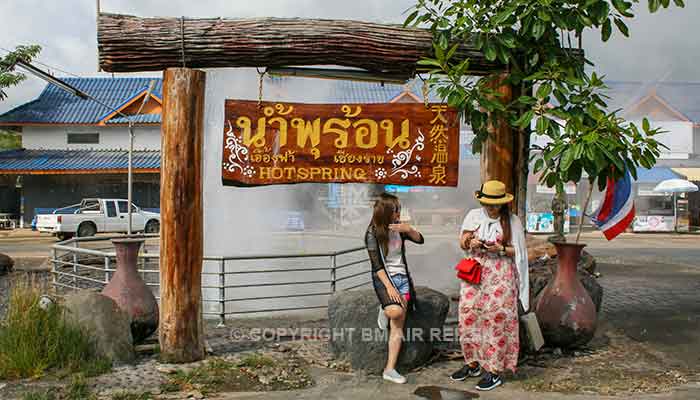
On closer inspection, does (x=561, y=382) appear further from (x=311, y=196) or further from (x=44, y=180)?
(x=44, y=180)

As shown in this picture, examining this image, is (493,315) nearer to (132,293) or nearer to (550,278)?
(550,278)

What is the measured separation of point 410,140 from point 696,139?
34.6 metres

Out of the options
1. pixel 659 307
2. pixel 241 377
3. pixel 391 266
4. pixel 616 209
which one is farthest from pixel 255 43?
pixel 659 307

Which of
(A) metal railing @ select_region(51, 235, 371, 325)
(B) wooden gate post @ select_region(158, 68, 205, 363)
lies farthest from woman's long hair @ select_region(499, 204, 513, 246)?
(A) metal railing @ select_region(51, 235, 371, 325)

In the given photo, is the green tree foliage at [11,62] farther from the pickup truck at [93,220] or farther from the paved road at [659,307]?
the paved road at [659,307]

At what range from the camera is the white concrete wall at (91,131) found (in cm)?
3194

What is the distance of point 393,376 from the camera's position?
587 centimetres

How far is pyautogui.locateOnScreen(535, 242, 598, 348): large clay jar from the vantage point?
6684 millimetres

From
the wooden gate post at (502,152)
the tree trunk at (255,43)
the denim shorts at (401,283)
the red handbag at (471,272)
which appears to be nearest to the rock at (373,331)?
the denim shorts at (401,283)

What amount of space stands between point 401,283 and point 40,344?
330 cm

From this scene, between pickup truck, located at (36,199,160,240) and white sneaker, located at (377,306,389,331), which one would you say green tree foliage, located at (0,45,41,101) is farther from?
white sneaker, located at (377,306,389,331)

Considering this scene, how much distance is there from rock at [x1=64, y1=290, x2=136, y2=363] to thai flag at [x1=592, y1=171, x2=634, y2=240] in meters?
5.32

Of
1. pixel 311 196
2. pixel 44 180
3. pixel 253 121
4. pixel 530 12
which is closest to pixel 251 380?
pixel 253 121

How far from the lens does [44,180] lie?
31156mm
